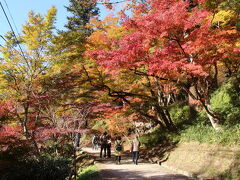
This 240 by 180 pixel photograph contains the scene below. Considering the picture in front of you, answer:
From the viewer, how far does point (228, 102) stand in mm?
11789

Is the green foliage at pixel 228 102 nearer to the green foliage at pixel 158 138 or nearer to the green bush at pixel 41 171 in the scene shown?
the green foliage at pixel 158 138

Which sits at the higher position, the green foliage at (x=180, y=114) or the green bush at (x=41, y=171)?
the green foliage at (x=180, y=114)

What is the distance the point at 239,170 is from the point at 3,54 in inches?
425

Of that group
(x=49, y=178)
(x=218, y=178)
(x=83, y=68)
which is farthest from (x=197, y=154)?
(x=83, y=68)

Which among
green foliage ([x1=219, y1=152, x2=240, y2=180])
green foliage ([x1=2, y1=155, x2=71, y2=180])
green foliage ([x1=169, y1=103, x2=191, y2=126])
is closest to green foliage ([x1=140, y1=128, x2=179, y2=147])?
green foliage ([x1=169, y1=103, x2=191, y2=126])

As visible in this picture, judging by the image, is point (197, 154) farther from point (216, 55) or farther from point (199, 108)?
point (199, 108)

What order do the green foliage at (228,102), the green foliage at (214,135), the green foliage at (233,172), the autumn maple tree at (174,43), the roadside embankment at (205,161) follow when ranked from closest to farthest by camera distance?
the green foliage at (233,172)
the roadside embankment at (205,161)
the autumn maple tree at (174,43)
the green foliage at (214,135)
the green foliage at (228,102)

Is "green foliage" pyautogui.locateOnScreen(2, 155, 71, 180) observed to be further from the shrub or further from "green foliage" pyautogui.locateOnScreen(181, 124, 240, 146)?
the shrub

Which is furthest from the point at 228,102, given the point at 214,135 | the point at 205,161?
the point at 205,161

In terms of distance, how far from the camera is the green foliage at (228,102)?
9.58 metres

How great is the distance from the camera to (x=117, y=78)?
12.7 meters

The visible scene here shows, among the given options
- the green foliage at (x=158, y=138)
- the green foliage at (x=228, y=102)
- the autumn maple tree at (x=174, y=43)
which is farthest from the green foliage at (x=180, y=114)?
the autumn maple tree at (x=174, y=43)

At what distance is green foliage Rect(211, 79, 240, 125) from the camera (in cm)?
958

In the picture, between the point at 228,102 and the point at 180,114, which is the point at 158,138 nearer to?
the point at 180,114
